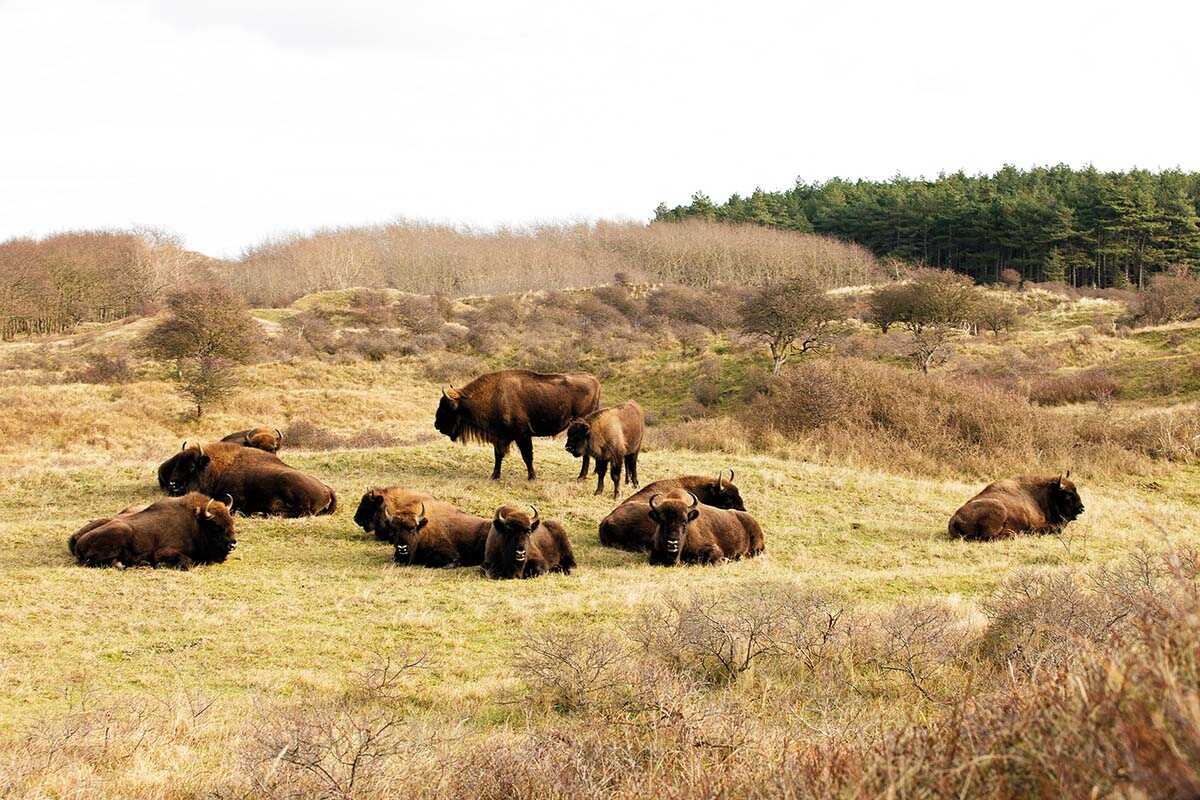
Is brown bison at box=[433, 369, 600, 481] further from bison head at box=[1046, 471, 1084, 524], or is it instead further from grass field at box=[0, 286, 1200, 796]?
bison head at box=[1046, 471, 1084, 524]

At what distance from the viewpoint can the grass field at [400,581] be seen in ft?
28.4

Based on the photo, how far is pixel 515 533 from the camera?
44.3 feet

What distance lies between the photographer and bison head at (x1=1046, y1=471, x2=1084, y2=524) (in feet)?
58.6

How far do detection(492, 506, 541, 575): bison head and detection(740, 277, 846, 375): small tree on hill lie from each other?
37.2 metres

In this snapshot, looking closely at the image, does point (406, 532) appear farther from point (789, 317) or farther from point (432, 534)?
point (789, 317)

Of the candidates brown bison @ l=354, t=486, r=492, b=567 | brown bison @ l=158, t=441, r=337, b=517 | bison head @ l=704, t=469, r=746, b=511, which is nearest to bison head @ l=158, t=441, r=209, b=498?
brown bison @ l=158, t=441, r=337, b=517

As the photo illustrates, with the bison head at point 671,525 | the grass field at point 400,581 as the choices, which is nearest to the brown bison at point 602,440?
the grass field at point 400,581

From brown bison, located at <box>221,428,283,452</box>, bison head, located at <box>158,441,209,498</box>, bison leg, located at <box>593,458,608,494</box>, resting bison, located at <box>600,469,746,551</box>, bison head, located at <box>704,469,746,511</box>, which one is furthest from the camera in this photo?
brown bison, located at <box>221,428,283,452</box>

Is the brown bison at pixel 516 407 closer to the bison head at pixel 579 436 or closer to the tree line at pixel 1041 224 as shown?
the bison head at pixel 579 436

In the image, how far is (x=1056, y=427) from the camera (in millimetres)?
29172

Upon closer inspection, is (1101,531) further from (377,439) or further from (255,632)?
(377,439)

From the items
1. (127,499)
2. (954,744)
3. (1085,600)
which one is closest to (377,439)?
(127,499)

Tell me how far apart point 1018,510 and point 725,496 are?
5.49 m

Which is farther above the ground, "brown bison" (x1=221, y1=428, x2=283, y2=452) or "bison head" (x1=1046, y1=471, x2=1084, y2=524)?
"brown bison" (x1=221, y1=428, x2=283, y2=452)
